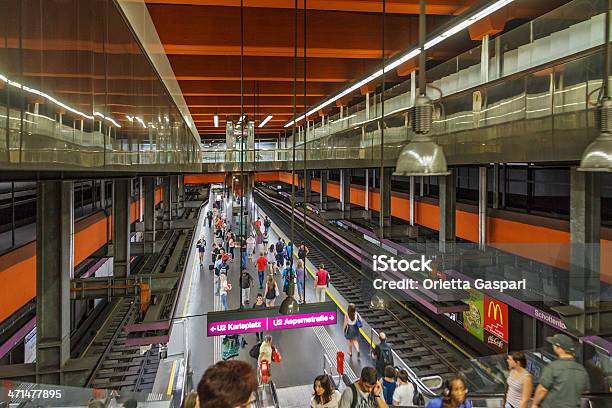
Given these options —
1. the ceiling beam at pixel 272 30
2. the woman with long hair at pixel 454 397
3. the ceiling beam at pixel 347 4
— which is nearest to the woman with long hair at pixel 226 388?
the woman with long hair at pixel 454 397

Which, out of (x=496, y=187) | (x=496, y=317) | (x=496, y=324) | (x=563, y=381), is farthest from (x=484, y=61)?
(x=563, y=381)

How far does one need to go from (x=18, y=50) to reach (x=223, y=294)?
34.5 ft

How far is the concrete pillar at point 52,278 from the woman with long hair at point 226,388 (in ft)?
19.6

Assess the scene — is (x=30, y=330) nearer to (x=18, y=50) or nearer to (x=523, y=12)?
(x=18, y=50)

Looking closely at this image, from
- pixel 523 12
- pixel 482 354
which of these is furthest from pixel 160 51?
pixel 482 354

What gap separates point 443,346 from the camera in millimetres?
10828

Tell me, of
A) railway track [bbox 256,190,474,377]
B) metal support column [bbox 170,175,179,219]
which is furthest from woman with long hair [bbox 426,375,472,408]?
metal support column [bbox 170,175,179,219]

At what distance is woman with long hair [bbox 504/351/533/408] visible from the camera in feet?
16.2

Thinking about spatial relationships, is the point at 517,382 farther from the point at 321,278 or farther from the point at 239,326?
the point at 321,278

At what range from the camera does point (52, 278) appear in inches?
284

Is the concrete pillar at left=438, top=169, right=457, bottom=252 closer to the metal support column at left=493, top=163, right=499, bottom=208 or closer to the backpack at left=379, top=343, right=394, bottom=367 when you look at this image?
the metal support column at left=493, top=163, right=499, bottom=208

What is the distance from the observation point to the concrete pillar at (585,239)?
24.4 ft

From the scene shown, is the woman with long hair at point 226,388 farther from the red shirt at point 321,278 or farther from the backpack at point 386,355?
the red shirt at point 321,278

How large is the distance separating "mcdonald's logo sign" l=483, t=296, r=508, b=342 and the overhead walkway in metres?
3.56
